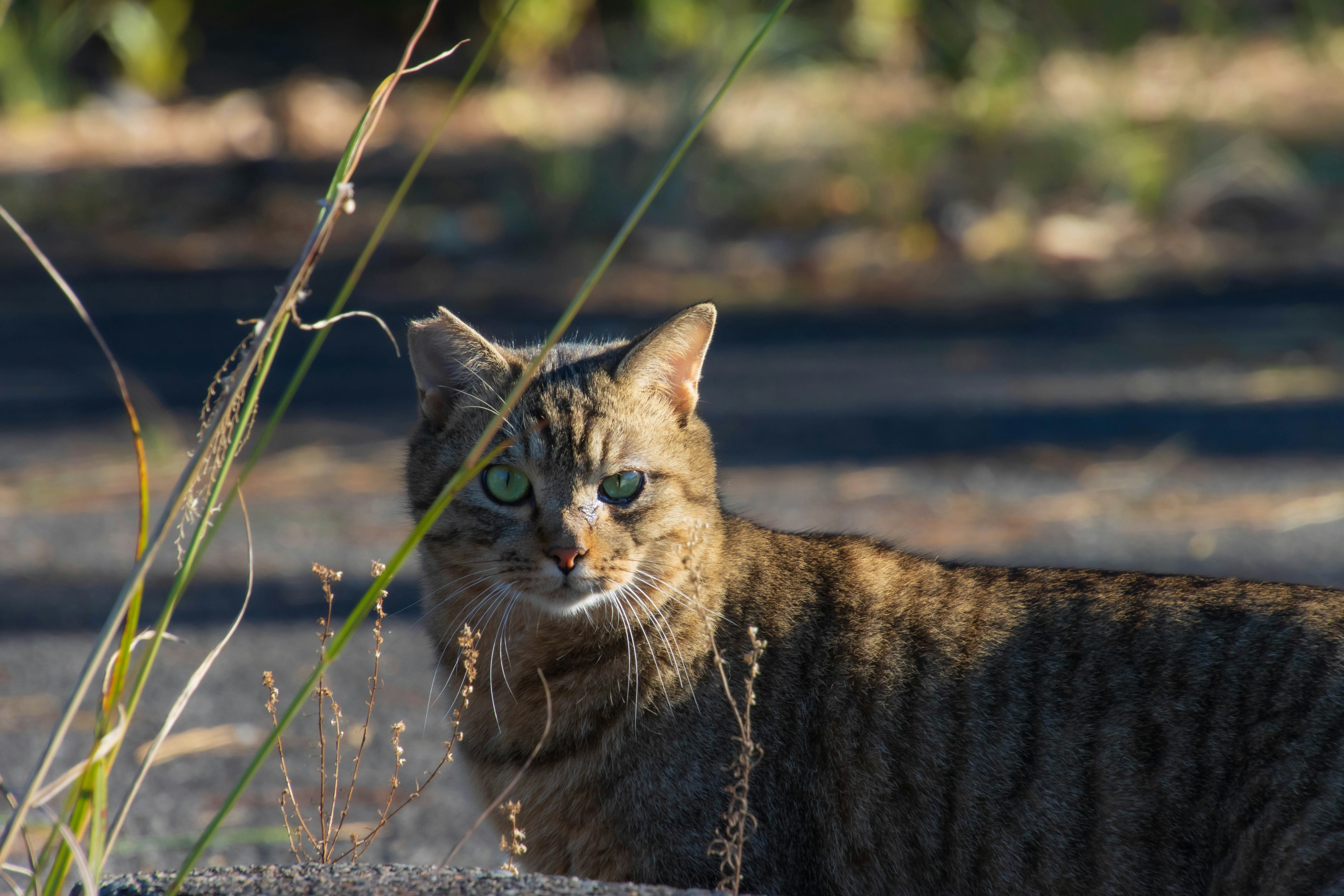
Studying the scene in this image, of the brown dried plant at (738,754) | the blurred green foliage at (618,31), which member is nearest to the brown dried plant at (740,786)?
the brown dried plant at (738,754)

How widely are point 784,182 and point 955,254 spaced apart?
1316 millimetres

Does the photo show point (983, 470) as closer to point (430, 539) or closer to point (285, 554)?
point (285, 554)

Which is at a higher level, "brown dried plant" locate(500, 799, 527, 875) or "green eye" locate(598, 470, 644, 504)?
"green eye" locate(598, 470, 644, 504)

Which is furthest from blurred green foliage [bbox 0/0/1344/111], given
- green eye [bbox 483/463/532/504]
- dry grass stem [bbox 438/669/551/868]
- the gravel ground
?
the gravel ground

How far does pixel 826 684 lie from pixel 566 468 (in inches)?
24.8

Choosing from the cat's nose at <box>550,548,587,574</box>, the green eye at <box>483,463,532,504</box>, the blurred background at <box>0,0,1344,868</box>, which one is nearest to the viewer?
the cat's nose at <box>550,548,587,574</box>

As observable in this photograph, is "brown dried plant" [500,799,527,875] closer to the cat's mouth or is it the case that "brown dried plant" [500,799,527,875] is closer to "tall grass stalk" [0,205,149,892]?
the cat's mouth

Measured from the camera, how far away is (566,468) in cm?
239

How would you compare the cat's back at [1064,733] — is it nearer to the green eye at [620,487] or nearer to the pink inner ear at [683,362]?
the green eye at [620,487]

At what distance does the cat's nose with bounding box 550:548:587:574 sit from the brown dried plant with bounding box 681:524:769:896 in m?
0.19

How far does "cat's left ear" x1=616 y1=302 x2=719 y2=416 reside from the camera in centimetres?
247

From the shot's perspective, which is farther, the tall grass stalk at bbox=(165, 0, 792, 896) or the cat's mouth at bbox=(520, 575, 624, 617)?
the cat's mouth at bbox=(520, 575, 624, 617)

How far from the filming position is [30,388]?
240 inches

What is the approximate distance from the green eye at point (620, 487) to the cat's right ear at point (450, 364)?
0.30 metres
